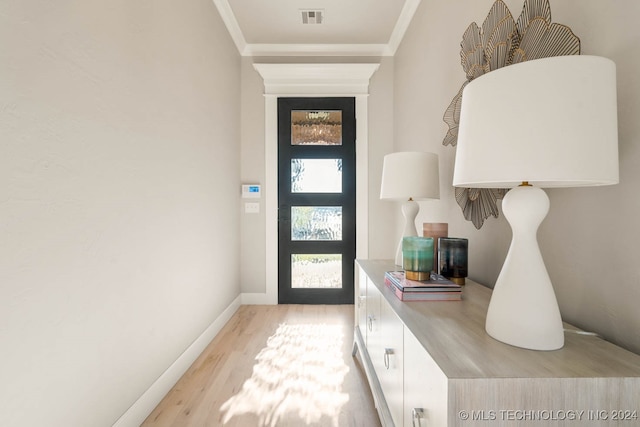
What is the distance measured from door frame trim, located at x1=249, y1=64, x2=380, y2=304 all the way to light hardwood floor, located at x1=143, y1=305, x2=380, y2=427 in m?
0.78

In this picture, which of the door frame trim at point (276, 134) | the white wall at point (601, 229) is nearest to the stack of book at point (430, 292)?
the white wall at point (601, 229)

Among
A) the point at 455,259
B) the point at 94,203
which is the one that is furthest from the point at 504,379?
the point at 94,203

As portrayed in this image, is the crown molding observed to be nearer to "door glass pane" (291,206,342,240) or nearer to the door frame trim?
the door frame trim

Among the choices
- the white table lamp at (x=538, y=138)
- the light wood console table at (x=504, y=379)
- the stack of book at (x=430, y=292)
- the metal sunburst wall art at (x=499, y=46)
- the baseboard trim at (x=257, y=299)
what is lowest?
the baseboard trim at (x=257, y=299)

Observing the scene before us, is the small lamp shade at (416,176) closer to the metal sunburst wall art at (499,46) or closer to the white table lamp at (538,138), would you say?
the metal sunburst wall art at (499,46)

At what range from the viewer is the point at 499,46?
121 cm

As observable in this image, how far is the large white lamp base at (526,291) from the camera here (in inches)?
26.8

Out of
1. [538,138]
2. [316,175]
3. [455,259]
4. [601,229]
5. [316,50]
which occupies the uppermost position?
[316,50]

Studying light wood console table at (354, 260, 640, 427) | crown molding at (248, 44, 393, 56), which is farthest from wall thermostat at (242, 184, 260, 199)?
light wood console table at (354, 260, 640, 427)

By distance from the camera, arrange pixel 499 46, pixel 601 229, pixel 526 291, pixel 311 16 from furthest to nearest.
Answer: pixel 311 16, pixel 499 46, pixel 601 229, pixel 526 291

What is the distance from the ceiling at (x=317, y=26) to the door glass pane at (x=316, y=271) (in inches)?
84.2

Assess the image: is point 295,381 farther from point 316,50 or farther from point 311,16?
point 316,50

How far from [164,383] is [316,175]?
2.17 m

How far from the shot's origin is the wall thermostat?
10.0ft
